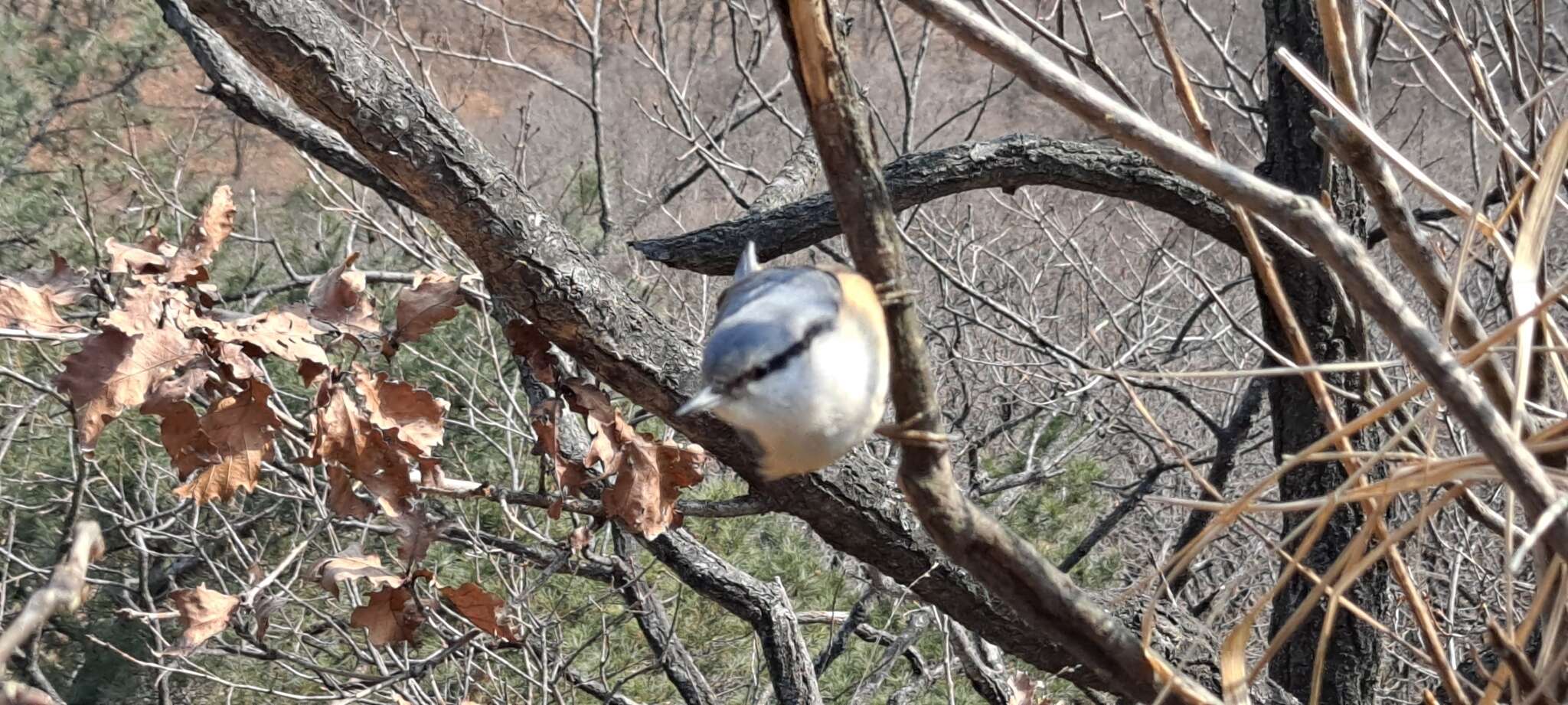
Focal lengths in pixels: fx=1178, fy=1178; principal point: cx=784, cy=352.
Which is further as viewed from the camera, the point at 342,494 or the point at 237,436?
the point at 342,494

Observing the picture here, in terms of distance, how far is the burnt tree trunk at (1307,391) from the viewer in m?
2.22

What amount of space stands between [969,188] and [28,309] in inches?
60.1

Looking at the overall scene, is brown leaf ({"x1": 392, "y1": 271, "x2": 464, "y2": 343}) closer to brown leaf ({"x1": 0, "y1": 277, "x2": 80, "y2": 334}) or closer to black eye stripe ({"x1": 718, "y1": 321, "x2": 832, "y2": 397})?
brown leaf ({"x1": 0, "y1": 277, "x2": 80, "y2": 334})

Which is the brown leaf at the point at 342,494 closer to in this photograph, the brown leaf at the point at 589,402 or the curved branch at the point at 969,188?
the brown leaf at the point at 589,402

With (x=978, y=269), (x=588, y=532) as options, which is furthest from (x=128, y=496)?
(x=978, y=269)

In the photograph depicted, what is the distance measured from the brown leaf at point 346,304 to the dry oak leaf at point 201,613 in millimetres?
404

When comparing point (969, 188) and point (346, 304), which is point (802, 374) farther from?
point (969, 188)

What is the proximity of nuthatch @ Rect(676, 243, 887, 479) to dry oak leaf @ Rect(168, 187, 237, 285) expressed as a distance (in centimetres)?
99

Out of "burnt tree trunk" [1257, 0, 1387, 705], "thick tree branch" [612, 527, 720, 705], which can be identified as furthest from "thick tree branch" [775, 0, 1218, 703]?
"thick tree branch" [612, 527, 720, 705]

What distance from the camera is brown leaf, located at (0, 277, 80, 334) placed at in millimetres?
1404

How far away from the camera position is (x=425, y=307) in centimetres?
162

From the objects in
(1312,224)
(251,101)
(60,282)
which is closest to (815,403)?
(1312,224)

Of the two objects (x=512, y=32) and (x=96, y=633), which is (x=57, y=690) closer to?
(x=96, y=633)

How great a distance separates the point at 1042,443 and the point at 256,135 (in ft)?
21.6
